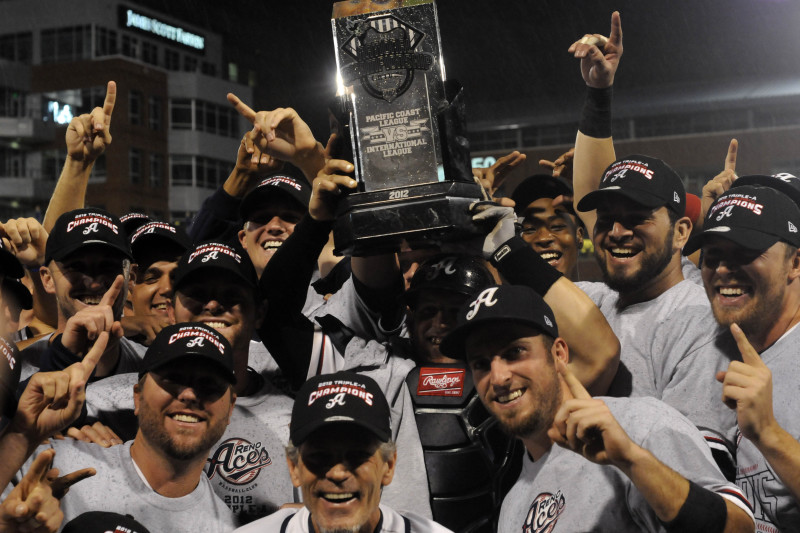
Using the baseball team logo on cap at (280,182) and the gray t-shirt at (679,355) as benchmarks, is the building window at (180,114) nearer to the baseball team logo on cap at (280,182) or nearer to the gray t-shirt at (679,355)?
the baseball team logo on cap at (280,182)

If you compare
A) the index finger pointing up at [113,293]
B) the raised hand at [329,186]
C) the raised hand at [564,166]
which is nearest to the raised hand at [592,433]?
the raised hand at [329,186]

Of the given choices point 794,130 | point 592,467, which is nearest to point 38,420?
point 592,467

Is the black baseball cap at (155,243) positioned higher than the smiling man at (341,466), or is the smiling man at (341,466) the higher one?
the black baseball cap at (155,243)

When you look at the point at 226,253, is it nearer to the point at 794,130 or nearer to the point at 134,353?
the point at 134,353

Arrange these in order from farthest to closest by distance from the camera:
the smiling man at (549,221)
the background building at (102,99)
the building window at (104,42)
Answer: the building window at (104,42), the background building at (102,99), the smiling man at (549,221)

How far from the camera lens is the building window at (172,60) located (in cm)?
4634

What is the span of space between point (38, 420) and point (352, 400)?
1.02 m

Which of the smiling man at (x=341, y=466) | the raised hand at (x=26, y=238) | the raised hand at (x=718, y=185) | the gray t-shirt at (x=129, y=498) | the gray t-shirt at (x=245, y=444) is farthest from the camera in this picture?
the raised hand at (x=718, y=185)

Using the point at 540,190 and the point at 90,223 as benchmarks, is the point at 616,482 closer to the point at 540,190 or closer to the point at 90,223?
the point at 540,190

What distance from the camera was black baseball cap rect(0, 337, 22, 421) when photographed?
273cm

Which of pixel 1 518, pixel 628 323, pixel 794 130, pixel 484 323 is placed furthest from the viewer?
pixel 794 130

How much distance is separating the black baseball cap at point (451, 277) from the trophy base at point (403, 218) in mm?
216

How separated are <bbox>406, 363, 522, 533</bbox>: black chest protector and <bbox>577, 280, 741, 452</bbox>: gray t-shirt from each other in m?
0.56

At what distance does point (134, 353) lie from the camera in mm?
4121
